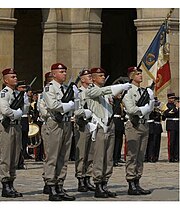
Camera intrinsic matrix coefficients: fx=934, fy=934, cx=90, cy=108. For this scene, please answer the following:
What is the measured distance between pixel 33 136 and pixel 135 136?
6.39 meters

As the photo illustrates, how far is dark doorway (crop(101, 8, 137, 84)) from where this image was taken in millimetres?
35531

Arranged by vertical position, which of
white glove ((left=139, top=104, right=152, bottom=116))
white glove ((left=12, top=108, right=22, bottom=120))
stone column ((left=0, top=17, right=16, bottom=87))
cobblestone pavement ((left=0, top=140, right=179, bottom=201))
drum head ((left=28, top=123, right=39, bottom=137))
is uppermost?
stone column ((left=0, top=17, right=16, bottom=87))

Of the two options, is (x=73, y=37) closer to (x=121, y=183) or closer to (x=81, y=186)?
(x=121, y=183)

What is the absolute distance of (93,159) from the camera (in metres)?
14.3

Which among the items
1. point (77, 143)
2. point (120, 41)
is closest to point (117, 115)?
point (77, 143)

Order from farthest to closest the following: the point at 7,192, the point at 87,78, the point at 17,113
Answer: the point at 87,78, the point at 7,192, the point at 17,113

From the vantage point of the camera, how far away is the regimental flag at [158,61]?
16141 millimetres

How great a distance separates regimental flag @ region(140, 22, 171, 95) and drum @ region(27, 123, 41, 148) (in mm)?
4440

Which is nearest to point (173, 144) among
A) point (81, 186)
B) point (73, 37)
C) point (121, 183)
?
point (121, 183)

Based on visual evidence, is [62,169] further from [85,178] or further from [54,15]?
[54,15]

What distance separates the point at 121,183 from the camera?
16125 mm

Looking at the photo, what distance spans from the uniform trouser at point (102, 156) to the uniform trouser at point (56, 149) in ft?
1.88

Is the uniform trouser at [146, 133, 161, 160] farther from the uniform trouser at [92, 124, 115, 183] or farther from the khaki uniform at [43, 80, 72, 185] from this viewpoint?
the khaki uniform at [43, 80, 72, 185]

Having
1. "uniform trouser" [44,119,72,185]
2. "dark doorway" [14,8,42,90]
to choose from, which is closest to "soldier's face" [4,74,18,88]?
"uniform trouser" [44,119,72,185]
